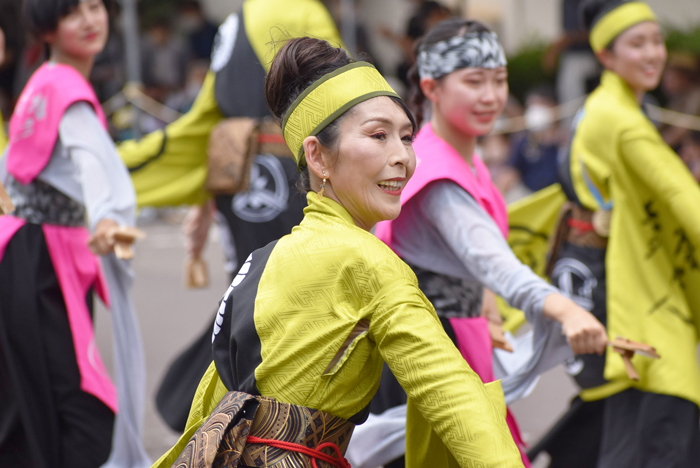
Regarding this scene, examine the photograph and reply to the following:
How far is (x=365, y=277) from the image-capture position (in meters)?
1.79

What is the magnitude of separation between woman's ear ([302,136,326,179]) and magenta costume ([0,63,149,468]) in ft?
4.53

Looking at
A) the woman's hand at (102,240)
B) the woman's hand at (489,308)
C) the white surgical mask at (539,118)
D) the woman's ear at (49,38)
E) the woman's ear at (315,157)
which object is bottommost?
the white surgical mask at (539,118)

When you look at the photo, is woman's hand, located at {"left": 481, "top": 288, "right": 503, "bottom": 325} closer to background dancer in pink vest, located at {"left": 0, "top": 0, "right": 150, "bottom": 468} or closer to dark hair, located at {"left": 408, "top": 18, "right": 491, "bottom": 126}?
dark hair, located at {"left": 408, "top": 18, "right": 491, "bottom": 126}

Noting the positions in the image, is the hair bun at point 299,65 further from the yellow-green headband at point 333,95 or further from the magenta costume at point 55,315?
the magenta costume at point 55,315

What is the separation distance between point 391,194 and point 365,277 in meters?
0.25

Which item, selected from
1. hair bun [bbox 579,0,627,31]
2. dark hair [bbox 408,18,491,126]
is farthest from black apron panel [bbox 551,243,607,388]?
dark hair [bbox 408,18,491,126]

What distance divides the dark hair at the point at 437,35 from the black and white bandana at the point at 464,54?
2cm

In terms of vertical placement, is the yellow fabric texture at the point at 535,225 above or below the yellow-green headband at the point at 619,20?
below

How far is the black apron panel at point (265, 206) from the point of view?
13.7ft

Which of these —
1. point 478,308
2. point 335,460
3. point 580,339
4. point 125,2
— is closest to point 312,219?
point 335,460

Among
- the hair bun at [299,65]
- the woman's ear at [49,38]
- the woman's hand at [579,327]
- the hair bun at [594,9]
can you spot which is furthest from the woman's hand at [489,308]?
the woman's ear at [49,38]

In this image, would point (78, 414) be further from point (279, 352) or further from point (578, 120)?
point (578, 120)

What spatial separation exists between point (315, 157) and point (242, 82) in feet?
7.66

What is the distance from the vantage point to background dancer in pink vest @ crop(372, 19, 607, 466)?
8.40 feet
